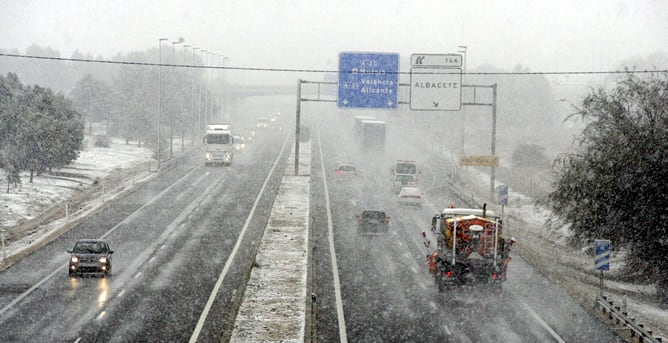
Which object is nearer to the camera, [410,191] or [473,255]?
[473,255]

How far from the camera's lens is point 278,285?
86.5 ft

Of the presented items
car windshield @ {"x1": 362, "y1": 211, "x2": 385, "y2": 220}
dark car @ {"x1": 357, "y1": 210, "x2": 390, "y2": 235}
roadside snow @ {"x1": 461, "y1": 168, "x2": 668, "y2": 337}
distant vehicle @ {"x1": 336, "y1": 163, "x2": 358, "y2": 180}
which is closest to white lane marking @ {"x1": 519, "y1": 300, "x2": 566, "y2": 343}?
roadside snow @ {"x1": 461, "y1": 168, "x2": 668, "y2": 337}

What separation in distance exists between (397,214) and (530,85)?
4736 inches

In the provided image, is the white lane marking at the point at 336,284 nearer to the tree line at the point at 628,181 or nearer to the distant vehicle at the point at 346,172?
the tree line at the point at 628,181

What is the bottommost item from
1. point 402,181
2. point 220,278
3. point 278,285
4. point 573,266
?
point 573,266

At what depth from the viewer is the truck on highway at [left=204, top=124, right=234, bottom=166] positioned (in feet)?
227

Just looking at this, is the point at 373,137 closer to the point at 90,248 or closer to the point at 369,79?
the point at 369,79

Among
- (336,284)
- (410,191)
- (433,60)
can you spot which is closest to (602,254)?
(336,284)

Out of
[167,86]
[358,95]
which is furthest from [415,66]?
[167,86]

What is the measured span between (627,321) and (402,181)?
3451cm

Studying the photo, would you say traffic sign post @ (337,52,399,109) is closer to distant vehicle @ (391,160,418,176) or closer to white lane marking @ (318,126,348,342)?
white lane marking @ (318,126,348,342)

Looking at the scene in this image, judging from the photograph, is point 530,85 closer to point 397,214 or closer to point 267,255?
point 397,214

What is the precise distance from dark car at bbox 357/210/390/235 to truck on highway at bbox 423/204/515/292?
11.5m

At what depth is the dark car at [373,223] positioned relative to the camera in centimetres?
3738
